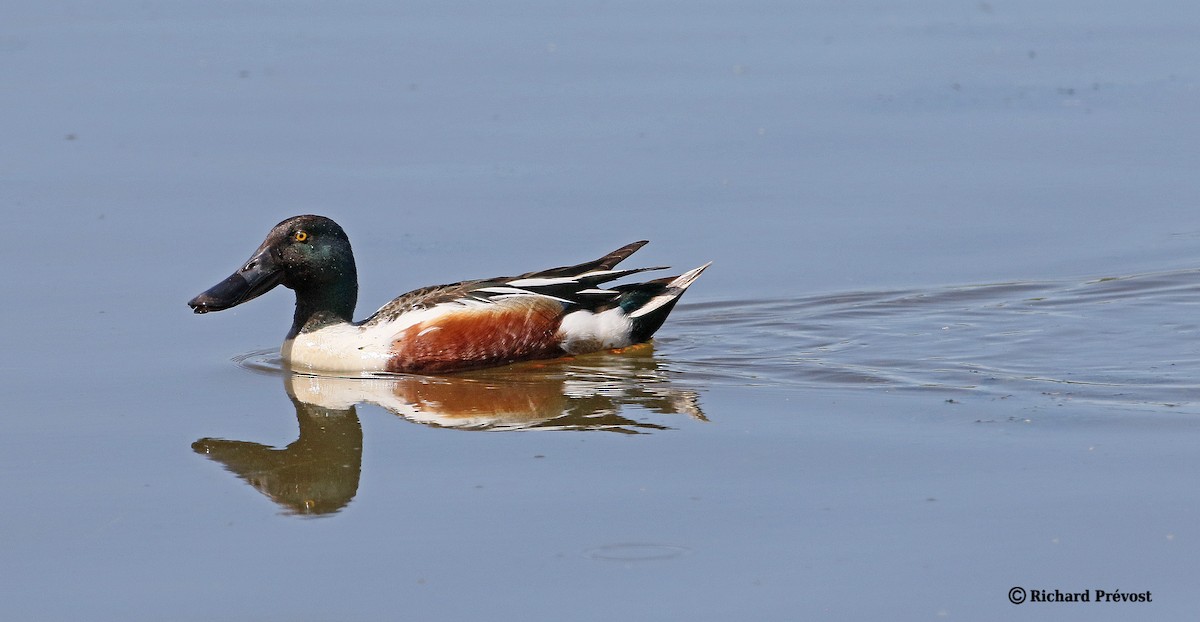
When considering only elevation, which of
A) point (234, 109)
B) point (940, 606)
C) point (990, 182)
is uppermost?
point (234, 109)

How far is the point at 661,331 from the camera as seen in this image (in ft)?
32.9

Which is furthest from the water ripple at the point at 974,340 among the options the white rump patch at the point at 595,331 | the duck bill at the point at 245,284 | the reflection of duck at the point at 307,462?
the duck bill at the point at 245,284

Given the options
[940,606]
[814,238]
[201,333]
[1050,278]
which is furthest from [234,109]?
[940,606]

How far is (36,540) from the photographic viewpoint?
6.48 m

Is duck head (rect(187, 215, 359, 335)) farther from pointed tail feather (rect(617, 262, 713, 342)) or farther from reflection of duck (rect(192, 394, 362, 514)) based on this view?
pointed tail feather (rect(617, 262, 713, 342))

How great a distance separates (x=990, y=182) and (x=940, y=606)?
22.2ft

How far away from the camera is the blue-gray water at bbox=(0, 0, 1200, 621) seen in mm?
6086

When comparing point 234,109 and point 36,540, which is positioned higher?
point 234,109

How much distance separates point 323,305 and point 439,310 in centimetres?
75

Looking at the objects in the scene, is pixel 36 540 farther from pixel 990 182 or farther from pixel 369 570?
pixel 990 182

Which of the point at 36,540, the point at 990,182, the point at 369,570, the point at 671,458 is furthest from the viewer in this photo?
the point at 990,182

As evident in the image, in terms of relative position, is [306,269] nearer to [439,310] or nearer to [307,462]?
[439,310]

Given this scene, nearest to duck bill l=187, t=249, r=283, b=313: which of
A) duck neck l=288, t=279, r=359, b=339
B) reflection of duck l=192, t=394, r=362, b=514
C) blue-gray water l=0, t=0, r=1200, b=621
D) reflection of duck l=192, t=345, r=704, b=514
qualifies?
duck neck l=288, t=279, r=359, b=339

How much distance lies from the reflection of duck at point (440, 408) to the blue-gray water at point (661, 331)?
38mm
